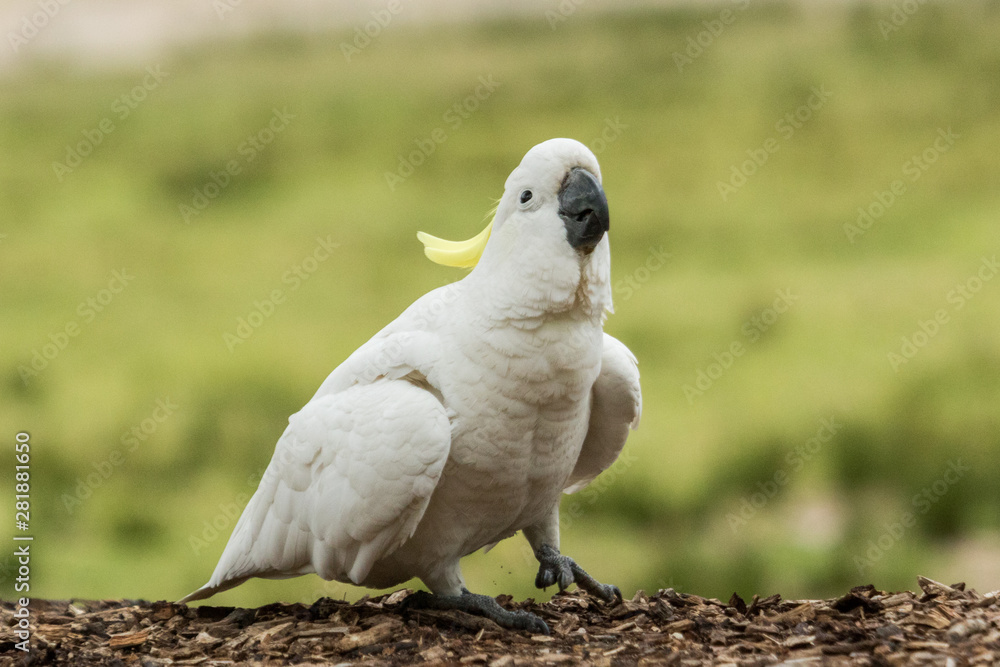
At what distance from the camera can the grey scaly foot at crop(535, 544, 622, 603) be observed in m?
3.34

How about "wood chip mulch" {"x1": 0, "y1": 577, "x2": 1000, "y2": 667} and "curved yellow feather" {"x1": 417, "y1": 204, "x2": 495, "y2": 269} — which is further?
"curved yellow feather" {"x1": 417, "y1": 204, "x2": 495, "y2": 269}

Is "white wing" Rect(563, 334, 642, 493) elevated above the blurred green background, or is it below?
below

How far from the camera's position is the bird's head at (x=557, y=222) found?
265 centimetres

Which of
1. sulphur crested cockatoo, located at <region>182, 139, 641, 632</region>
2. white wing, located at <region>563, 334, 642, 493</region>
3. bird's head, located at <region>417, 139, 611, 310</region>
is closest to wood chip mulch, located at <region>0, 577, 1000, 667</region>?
sulphur crested cockatoo, located at <region>182, 139, 641, 632</region>

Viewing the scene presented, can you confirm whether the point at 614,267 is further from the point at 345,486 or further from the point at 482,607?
the point at 345,486

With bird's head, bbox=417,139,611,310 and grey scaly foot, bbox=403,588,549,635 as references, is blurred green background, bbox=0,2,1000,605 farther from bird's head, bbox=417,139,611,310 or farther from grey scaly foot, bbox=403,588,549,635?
bird's head, bbox=417,139,611,310

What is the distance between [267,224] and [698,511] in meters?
4.84

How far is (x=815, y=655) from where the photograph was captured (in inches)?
103

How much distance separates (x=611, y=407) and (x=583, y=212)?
861mm

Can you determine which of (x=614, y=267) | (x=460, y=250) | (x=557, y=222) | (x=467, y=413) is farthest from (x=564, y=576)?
(x=614, y=267)

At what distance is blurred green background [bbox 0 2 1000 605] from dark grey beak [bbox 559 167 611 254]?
321 cm

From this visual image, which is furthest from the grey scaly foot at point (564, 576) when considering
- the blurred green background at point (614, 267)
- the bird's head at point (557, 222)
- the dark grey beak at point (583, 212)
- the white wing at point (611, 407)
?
the blurred green background at point (614, 267)

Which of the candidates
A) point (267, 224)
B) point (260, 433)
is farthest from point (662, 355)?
point (267, 224)

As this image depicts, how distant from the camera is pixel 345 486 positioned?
9.47 feet
